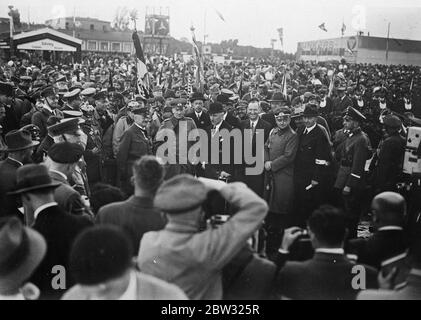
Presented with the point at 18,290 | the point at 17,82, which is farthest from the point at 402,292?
the point at 17,82

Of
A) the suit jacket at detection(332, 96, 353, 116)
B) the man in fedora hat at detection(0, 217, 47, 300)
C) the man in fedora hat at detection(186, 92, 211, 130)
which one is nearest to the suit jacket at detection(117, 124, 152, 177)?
the man in fedora hat at detection(186, 92, 211, 130)

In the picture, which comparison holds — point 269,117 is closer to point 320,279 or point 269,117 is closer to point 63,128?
point 63,128

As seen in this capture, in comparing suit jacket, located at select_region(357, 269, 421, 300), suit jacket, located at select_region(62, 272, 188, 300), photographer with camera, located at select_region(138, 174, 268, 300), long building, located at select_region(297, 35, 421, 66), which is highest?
long building, located at select_region(297, 35, 421, 66)

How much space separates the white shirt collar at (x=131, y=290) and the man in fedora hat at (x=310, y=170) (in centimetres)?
379

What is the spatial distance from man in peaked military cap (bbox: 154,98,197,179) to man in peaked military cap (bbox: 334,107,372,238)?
6.95ft

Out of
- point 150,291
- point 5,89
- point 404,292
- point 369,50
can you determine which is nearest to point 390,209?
point 404,292

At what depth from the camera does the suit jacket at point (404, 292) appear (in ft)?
7.77

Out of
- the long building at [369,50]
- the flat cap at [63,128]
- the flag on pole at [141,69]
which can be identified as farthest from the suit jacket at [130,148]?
the long building at [369,50]

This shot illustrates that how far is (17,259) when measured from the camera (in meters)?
2.24

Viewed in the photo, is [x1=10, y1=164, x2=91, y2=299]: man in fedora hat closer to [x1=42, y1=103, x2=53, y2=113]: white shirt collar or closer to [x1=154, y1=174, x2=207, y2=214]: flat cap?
[x1=154, y1=174, x2=207, y2=214]: flat cap

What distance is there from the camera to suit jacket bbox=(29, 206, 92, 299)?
279 cm

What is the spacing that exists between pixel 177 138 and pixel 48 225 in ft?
12.3

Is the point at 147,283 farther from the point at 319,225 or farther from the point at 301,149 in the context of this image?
the point at 301,149

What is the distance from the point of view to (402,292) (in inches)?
101
